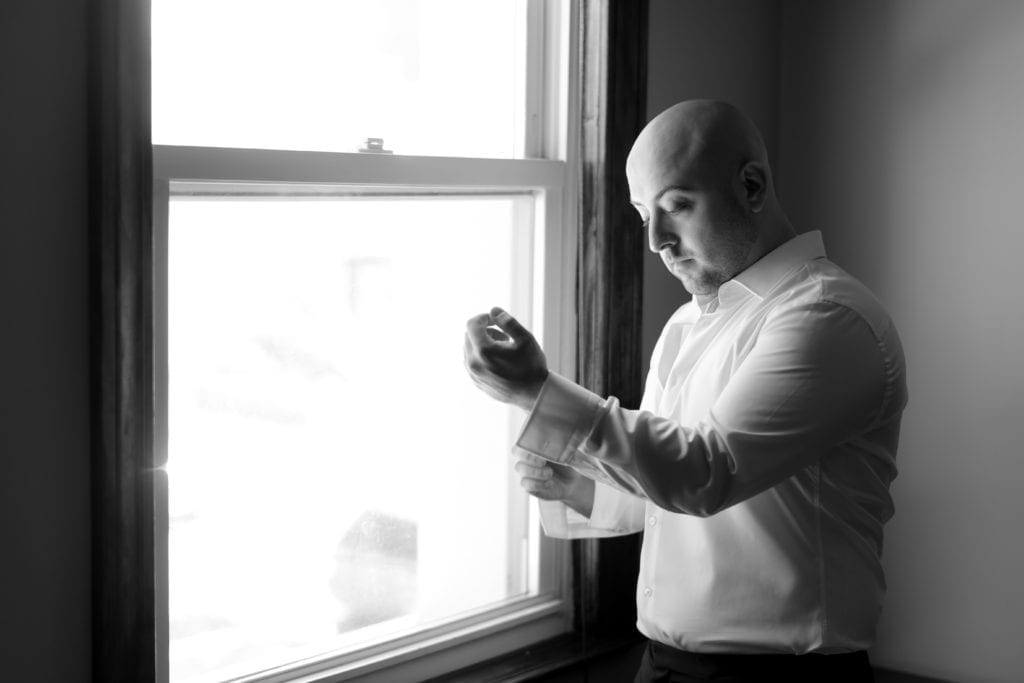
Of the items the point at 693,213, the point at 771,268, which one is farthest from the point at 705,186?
the point at 771,268

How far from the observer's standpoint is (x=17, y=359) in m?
1.39

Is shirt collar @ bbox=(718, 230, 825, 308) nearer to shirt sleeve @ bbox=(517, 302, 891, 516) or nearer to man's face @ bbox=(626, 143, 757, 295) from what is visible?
man's face @ bbox=(626, 143, 757, 295)

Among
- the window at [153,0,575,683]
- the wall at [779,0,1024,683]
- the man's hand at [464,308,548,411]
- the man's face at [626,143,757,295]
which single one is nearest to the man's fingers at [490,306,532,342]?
the man's hand at [464,308,548,411]

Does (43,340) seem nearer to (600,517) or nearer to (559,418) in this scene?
(559,418)

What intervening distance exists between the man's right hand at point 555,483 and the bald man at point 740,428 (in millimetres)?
126

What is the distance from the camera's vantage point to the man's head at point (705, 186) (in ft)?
4.97

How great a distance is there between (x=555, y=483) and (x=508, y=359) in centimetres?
43

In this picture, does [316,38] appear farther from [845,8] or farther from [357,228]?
[845,8]

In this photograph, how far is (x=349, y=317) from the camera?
74.9 inches

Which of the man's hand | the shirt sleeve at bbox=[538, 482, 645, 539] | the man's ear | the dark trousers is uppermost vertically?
the man's ear

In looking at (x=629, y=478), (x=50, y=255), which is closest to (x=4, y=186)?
(x=50, y=255)

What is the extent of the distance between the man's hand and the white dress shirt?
0.02 metres

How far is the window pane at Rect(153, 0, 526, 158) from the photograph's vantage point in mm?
1639

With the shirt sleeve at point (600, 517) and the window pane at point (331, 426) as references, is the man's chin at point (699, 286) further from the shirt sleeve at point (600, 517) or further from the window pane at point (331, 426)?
the window pane at point (331, 426)
